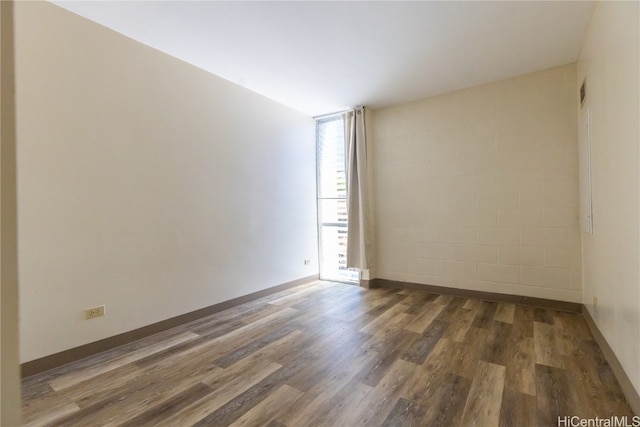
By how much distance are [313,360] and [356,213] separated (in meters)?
2.58

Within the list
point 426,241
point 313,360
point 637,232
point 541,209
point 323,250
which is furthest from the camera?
point 323,250

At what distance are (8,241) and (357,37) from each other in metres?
2.92

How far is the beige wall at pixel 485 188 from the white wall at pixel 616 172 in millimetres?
702

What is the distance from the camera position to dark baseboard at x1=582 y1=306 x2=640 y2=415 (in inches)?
64.4

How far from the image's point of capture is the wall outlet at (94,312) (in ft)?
7.95

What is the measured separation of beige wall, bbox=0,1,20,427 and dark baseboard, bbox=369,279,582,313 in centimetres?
420

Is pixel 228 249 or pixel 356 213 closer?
pixel 228 249

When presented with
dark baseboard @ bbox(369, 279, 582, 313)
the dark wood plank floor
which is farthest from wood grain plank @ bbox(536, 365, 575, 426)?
dark baseboard @ bbox(369, 279, 582, 313)

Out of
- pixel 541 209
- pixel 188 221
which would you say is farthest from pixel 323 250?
pixel 541 209

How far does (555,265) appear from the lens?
3.29 metres

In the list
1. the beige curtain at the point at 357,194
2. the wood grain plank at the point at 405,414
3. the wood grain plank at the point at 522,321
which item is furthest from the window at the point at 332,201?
the wood grain plank at the point at 405,414

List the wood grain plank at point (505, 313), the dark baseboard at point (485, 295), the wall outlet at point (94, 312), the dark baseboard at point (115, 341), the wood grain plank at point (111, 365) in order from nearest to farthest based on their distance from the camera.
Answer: the wood grain plank at point (111, 365) < the dark baseboard at point (115, 341) < the wall outlet at point (94, 312) < the wood grain plank at point (505, 313) < the dark baseboard at point (485, 295)

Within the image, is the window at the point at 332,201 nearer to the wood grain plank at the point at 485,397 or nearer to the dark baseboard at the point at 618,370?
the wood grain plank at the point at 485,397

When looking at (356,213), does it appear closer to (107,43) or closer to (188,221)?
(188,221)
